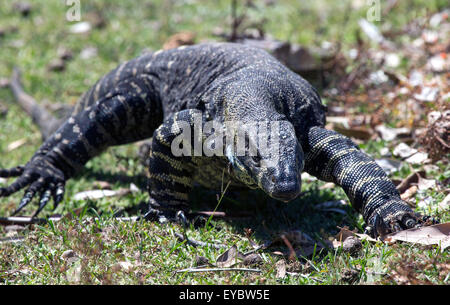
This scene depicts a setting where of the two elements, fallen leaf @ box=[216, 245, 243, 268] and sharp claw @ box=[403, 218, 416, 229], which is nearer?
fallen leaf @ box=[216, 245, 243, 268]

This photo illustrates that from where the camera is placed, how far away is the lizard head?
402cm

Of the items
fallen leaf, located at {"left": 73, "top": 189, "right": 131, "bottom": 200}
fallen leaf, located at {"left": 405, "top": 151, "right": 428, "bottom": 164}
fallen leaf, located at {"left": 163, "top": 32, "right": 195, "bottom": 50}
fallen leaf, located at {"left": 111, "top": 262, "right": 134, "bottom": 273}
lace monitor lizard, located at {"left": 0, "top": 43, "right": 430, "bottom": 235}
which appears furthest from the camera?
fallen leaf, located at {"left": 163, "top": 32, "right": 195, "bottom": 50}

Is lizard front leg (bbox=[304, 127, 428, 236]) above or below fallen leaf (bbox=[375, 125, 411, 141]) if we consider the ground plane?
above

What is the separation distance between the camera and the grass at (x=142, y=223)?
13.2ft

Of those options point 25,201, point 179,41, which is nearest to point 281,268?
point 25,201

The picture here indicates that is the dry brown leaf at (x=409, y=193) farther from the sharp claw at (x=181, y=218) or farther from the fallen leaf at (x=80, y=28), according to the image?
the fallen leaf at (x=80, y=28)

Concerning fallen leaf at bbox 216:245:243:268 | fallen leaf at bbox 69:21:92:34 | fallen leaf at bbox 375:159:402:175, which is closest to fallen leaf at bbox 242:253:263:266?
fallen leaf at bbox 216:245:243:268

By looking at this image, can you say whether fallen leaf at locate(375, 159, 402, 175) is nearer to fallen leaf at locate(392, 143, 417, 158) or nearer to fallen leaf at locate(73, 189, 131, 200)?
fallen leaf at locate(392, 143, 417, 158)

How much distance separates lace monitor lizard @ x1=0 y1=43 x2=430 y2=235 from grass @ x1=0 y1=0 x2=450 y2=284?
36 cm

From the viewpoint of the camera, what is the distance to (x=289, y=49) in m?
8.75

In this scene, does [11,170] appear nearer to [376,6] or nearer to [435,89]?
[435,89]

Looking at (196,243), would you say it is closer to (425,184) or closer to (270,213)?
(270,213)

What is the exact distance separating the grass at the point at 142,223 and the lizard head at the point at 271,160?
2.01ft
